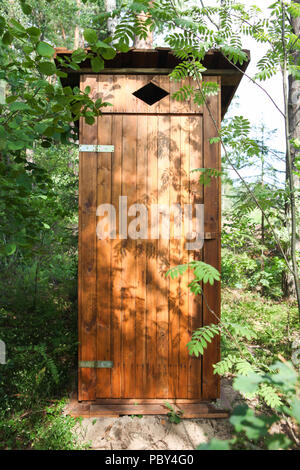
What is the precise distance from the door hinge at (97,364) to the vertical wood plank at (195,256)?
0.78 metres

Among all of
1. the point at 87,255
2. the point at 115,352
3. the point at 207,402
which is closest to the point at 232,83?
the point at 87,255

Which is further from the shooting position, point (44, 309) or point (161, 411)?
point (44, 309)

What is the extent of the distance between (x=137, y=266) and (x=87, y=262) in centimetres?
49

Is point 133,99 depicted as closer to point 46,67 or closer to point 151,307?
point 46,67

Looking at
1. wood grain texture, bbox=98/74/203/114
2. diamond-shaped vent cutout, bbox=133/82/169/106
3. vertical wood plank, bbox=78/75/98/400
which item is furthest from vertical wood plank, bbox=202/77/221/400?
vertical wood plank, bbox=78/75/98/400

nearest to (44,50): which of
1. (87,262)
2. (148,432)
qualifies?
(87,262)

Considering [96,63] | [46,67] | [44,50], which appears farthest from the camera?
[96,63]

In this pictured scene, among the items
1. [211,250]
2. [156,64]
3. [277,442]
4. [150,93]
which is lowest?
[277,442]

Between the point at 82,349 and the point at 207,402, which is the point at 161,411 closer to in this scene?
the point at 207,402

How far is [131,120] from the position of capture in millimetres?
2734

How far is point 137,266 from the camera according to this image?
2.72 metres

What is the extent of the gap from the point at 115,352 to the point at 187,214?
4.96 feet

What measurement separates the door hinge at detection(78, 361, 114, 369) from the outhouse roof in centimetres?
280

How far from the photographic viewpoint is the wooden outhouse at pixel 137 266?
2.71 meters
